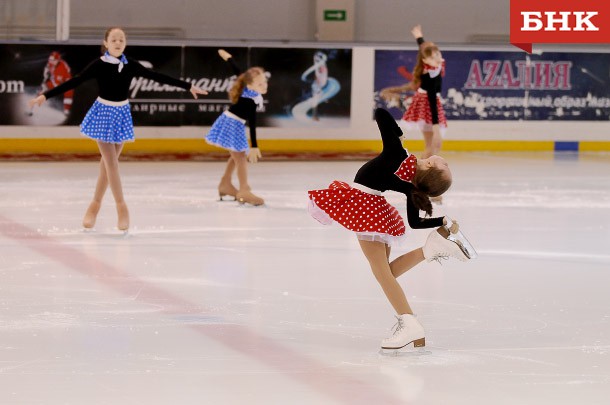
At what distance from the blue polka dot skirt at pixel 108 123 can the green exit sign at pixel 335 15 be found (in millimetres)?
10955

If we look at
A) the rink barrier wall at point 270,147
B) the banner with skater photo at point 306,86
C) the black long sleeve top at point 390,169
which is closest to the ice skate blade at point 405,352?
the black long sleeve top at point 390,169

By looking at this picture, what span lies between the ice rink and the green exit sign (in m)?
9.09

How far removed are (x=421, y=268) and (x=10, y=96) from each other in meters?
7.29

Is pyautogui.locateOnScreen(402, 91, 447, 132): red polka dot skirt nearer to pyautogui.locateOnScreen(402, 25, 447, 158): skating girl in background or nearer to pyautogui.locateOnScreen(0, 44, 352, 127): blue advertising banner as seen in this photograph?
pyautogui.locateOnScreen(402, 25, 447, 158): skating girl in background

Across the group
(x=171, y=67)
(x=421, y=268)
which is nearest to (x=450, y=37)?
(x=171, y=67)

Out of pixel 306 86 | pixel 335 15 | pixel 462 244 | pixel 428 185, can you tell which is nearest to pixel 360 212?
pixel 428 185

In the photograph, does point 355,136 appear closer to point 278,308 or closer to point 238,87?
point 238,87

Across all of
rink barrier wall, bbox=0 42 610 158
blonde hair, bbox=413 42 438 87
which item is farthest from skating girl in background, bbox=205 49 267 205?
rink barrier wall, bbox=0 42 610 158

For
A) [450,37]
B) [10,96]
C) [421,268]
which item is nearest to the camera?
[421,268]

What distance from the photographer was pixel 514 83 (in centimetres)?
1371

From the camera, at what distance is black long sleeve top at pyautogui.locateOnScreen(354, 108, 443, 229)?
4.27m

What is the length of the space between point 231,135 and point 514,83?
5.75 m

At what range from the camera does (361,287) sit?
222 inches

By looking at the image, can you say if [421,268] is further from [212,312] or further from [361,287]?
[212,312]
